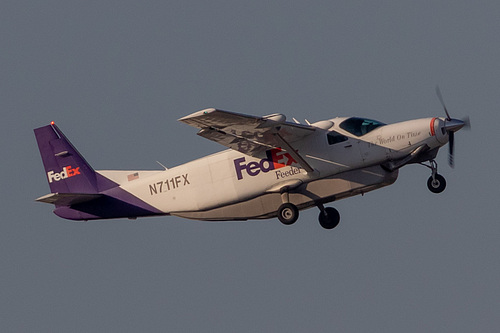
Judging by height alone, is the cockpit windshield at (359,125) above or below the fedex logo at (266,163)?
above

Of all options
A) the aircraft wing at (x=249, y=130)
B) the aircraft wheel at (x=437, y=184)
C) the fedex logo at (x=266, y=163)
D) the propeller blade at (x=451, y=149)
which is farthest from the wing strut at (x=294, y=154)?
the propeller blade at (x=451, y=149)

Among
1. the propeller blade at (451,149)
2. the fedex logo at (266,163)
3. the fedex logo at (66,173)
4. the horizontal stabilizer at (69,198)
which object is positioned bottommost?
the propeller blade at (451,149)

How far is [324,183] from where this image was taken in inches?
1129

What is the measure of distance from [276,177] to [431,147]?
4824mm

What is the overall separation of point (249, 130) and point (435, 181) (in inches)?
230

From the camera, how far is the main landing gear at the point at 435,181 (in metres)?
28.0

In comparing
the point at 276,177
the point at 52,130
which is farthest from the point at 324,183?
the point at 52,130

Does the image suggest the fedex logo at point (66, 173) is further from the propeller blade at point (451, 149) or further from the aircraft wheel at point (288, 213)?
the propeller blade at point (451, 149)

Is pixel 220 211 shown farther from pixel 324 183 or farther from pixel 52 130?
pixel 52 130

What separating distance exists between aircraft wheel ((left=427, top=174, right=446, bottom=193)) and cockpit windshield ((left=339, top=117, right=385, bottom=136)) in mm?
2251

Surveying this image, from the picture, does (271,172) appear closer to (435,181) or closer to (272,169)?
(272,169)

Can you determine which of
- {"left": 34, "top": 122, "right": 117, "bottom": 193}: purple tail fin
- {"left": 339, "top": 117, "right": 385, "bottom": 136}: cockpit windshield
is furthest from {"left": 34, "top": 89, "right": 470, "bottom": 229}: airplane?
{"left": 34, "top": 122, "right": 117, "bottom": 193}: purple tail fin

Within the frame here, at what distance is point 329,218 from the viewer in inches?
1182

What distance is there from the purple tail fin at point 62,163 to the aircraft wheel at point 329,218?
7.91m
